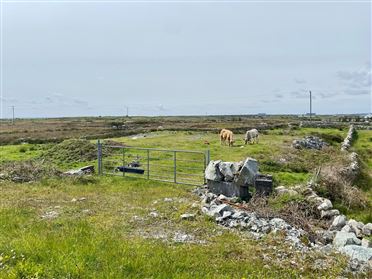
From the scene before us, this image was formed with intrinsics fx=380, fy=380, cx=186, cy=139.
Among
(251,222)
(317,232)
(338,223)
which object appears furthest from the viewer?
(338,223)

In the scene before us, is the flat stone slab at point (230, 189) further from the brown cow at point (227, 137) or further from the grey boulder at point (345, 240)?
the brown cow at point (227, 137)

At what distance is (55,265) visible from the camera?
21.7 feet

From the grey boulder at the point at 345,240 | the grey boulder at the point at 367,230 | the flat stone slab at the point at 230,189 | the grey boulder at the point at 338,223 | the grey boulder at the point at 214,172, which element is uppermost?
the grey boulder at the point at 214,172

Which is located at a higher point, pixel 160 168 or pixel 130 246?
pixel 160 168

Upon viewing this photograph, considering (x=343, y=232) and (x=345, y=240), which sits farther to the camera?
(x=343, y=232)

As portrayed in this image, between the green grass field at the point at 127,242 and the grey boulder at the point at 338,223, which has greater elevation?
the green grass field at the point at 127,242

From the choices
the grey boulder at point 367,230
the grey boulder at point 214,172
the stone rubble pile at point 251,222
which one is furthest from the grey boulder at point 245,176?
the grey boulder at point 367,230

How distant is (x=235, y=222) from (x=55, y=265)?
201 inches

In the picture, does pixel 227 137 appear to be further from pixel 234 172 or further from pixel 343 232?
pixel 343 232

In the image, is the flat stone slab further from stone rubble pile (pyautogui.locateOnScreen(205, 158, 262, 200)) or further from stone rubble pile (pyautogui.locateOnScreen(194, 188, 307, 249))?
stone rubble pile (pyautogui.locateOnScreen(194, 188, 307, 249))

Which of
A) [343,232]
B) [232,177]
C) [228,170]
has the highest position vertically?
[228,170]


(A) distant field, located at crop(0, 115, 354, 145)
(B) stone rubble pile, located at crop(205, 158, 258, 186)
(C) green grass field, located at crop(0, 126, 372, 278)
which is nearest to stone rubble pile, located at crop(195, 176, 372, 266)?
(C) green grass field, located at crop(0, 126, 372, 278)

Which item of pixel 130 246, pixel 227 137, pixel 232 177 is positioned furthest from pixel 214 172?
pixel 227 137

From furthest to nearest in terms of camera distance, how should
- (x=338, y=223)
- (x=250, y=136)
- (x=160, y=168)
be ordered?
(x=250, y=136)
(x=160, y=168)
(x=338, y=223)
